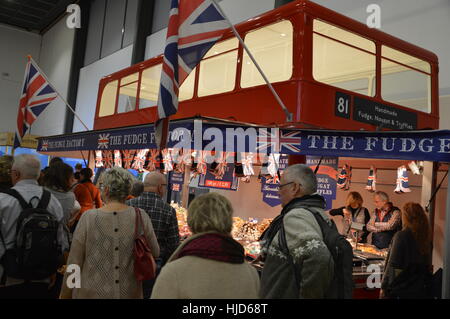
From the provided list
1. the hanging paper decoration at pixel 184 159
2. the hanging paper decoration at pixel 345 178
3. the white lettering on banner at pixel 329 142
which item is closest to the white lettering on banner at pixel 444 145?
the white lettering on banner at pixel 329 142

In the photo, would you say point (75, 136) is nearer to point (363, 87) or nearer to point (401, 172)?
point (363, 87)

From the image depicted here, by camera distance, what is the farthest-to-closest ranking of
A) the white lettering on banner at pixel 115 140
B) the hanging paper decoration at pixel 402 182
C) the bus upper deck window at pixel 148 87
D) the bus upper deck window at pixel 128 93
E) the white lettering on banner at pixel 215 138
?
the bus upper deck window at pixel 128 93
the bus upper deck window at pixel 148 87
the hanging paper decoration at pixel 402 182
the white lettering on banner at pixel 115 140
the white lettering on banner at pixel 215 138

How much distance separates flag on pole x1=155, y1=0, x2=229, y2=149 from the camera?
14.6 feet

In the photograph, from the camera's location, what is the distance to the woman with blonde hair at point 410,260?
15.1 feet

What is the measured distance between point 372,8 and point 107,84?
7446 mm

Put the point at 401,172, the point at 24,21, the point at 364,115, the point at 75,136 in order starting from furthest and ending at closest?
1. the point at 24,21
2. the point at 75,136
3. the point at 401,172
4. the point at 364,115

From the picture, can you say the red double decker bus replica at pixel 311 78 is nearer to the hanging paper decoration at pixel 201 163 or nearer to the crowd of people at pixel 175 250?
the hanging paper decoration at pixel 201 163

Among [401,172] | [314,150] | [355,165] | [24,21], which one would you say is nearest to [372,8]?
[355,165]

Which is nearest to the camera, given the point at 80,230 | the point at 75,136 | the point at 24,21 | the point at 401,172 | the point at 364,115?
the point at 80,230

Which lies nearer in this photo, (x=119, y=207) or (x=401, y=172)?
(x=119, y=207)

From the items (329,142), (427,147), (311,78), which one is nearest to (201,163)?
(311,78)

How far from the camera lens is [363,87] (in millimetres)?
7949

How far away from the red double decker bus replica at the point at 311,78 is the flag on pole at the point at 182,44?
1.49 metres

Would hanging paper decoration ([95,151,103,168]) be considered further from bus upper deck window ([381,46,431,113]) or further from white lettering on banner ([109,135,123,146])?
bus upper deck window ([381,46,431,113])
